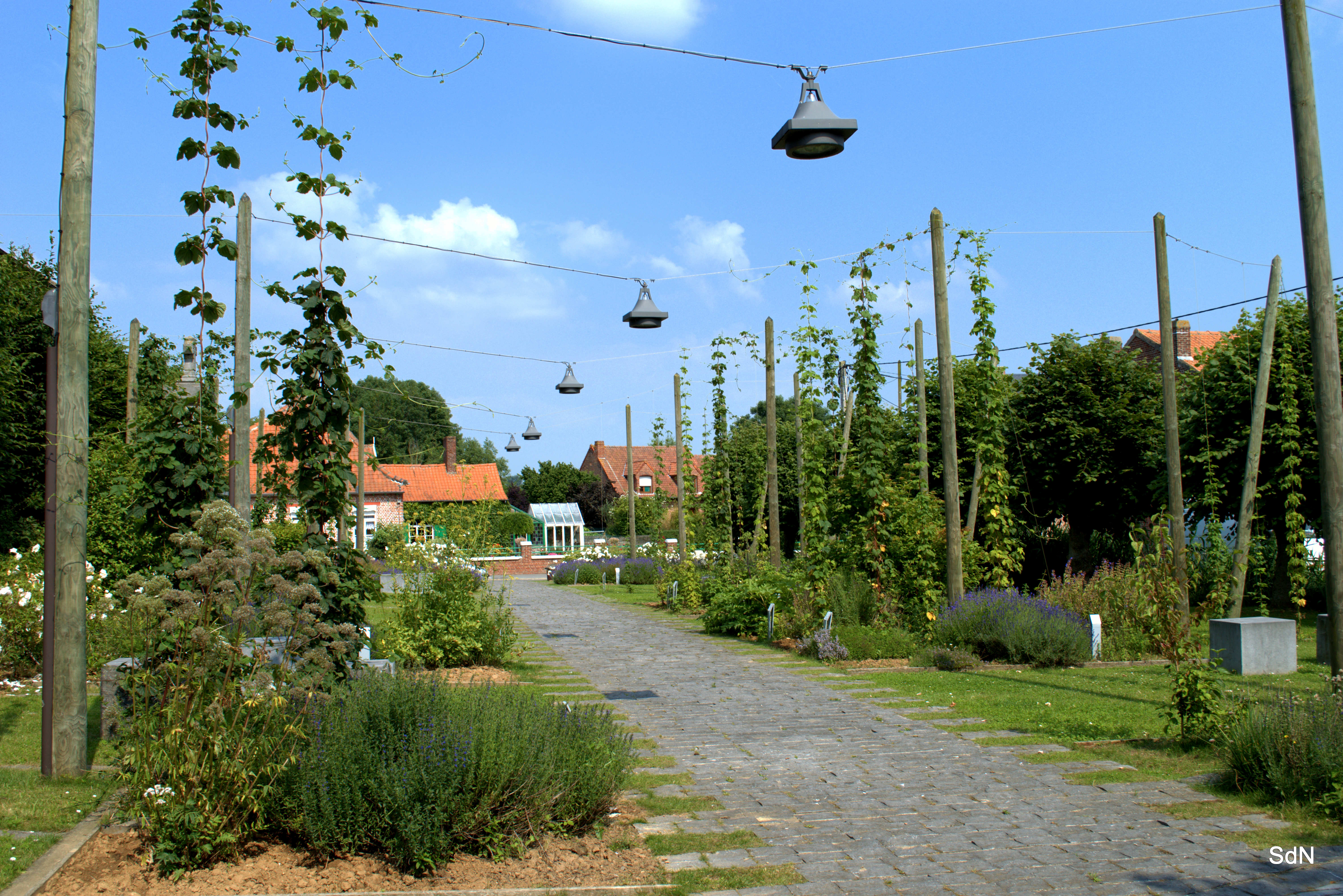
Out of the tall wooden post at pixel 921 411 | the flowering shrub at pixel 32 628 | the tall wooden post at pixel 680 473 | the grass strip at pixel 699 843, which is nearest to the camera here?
the grass strip at pixel 699 843

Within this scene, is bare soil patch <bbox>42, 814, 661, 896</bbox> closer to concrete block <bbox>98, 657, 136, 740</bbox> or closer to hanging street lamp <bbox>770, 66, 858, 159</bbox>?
concrete block <bbox>98, 657, 136, 740</bbox>

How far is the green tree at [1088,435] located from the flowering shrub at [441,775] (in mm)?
16020

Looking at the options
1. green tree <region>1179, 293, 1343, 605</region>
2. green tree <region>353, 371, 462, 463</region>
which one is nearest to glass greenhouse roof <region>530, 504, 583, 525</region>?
green tree <region>353, 371, 462, 463</region>

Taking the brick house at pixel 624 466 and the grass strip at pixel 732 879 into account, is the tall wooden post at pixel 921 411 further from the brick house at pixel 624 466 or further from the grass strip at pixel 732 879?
the brick house at pixel 624 466

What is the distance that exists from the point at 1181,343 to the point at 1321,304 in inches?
1307

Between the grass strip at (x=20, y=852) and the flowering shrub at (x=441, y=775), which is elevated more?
the flowering shrub at (x=441, y=775)

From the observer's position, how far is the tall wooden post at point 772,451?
17.0 m

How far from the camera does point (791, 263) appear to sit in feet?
50.0

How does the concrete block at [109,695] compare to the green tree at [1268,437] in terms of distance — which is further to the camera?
the green tree at [1268,437]

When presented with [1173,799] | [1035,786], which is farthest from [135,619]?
[1173,799]

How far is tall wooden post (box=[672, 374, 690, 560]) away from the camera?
73.8ft

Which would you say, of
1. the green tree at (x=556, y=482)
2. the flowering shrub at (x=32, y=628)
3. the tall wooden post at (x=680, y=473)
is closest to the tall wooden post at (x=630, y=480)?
the tall wooden post at (x=680, y=473)

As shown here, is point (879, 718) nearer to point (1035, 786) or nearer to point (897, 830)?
point (1035, 786)

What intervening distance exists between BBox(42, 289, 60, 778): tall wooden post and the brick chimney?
36692 mm
